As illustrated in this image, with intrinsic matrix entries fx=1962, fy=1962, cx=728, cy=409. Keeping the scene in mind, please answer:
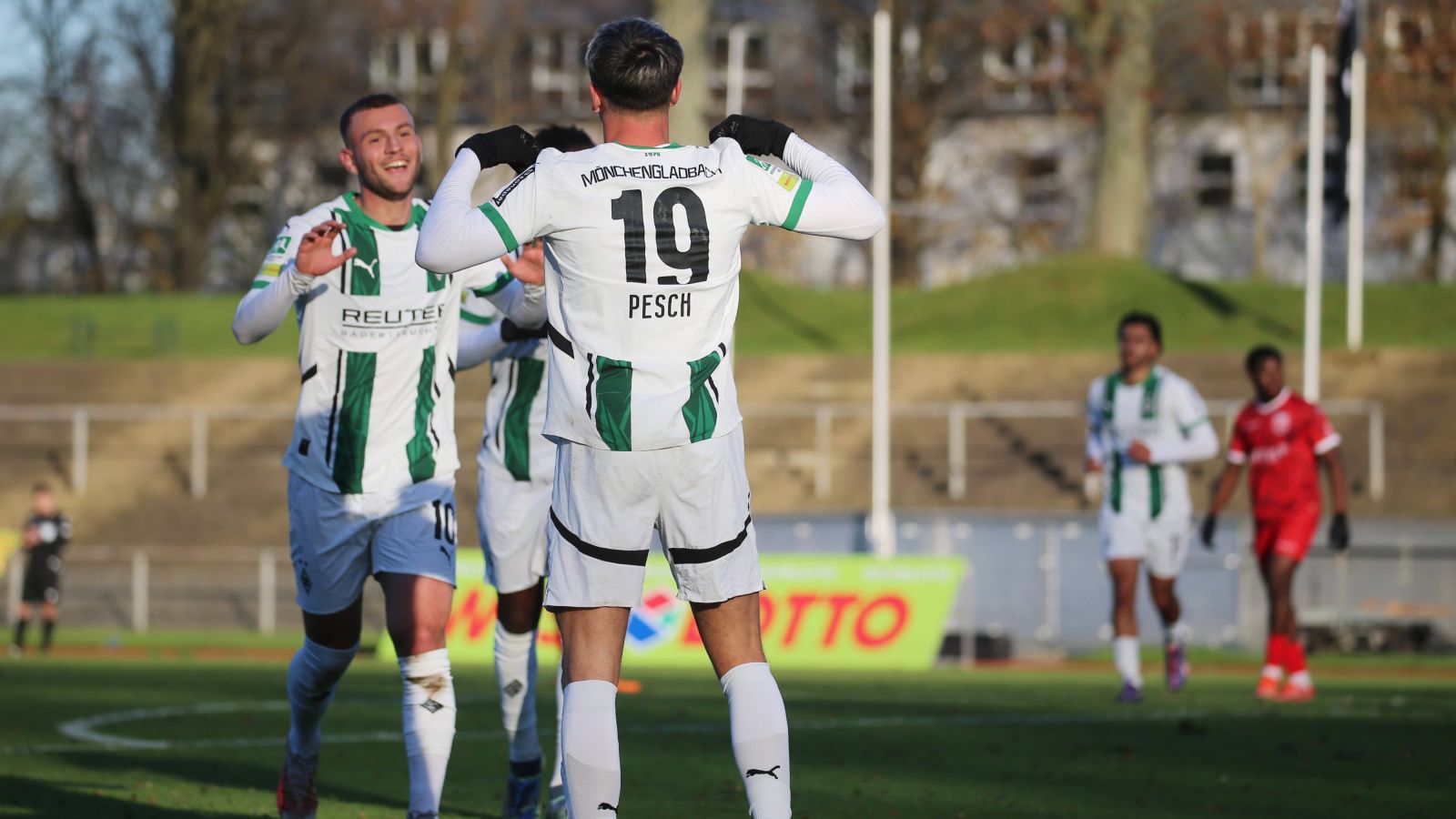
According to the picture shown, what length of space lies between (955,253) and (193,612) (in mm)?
32500

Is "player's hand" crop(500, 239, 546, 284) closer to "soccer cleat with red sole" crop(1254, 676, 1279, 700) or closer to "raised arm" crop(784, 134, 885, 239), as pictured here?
"raised arm" crop(784, 134, 885, 239)

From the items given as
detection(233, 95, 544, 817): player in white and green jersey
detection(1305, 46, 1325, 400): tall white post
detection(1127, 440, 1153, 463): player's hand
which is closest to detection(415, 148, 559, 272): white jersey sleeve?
detection(233, 95, 544, 817): player in white and green jersey

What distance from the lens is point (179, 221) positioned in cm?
5006

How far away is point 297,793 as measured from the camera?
23.6 feet

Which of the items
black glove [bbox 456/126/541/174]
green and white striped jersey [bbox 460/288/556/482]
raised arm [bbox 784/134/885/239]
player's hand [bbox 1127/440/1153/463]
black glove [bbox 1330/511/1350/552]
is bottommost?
black glove [bbox 1330/511/1350/552]

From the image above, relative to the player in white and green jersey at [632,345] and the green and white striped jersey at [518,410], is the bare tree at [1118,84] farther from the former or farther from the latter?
the player in white and green jersey at [632,345]

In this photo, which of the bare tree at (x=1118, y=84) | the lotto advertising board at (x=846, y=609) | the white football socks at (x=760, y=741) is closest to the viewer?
the white football socks at (x=760, y=741)

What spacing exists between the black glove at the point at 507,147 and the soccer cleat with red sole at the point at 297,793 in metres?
2.70

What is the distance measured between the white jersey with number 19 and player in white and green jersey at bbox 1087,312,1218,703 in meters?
8.89

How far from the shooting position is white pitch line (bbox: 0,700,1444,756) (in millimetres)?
10539

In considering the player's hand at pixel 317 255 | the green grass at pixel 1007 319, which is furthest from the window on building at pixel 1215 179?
the player's hand at pixel 317 255

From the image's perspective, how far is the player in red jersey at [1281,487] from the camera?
14102 mm

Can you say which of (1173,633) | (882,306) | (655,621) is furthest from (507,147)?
(882,306)

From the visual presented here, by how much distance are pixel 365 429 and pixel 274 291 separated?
0.64 meters
